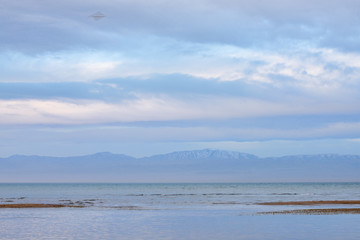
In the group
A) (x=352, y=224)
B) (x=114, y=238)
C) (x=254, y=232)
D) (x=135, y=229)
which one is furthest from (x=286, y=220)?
(x=114, y=238)

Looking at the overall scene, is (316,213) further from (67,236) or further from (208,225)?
(67,236)

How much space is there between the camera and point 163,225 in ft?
149

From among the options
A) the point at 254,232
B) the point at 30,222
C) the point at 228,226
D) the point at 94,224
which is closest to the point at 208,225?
the point at 228,226

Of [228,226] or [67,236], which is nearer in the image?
[67,236]

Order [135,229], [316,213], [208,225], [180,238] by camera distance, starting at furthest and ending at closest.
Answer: [316,213], [208,225], [135,229], [180,238]

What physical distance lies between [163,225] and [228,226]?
224 inches

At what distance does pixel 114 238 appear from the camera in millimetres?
36812

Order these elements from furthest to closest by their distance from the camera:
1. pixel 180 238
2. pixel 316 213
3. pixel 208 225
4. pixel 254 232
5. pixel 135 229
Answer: pixel 316 213
pixel 208 225
pixel 135 229
pixel 254 232
pixel 180 238

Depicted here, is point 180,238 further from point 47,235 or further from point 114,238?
point 47,235

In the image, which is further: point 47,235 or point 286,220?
point 286,220

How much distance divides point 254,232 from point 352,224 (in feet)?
33.5

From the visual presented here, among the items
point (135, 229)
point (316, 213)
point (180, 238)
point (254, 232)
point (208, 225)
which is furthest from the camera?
point (316, 213)

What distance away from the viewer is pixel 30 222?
4947 cm

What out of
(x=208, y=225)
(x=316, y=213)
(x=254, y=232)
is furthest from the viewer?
(x=316, y=213)
